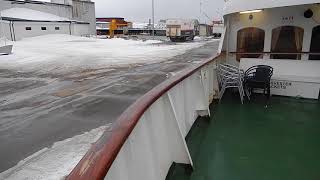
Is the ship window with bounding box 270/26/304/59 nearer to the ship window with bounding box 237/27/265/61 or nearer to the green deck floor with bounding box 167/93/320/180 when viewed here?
the ship window with bounding box 237/27/265/61

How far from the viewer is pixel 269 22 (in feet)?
33.4

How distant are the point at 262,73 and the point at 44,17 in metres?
34.4

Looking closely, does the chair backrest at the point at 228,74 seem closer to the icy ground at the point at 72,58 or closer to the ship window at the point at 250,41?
the ship window at the point at 250,41

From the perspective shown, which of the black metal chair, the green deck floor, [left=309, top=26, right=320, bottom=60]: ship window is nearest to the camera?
the green deck floor

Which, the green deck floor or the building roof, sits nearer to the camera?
the green deck floor

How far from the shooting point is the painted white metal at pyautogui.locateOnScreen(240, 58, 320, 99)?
9164mm

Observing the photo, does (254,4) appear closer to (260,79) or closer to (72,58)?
(260,79)

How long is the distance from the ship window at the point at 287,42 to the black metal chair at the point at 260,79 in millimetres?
1240

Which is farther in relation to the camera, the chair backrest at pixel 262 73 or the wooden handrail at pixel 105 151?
the chair backrest at pixel 262 73

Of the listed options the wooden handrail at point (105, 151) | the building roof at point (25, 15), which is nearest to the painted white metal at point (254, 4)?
the wooden handrail at point (105, 151)

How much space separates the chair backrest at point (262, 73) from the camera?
8883 mm

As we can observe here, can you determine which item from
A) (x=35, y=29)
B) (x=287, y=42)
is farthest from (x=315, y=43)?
(x=35, y=29)

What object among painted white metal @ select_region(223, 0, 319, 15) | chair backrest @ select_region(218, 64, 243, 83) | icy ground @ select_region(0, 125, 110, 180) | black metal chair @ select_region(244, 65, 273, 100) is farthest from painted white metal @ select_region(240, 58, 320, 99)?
icy ground @ select_region(0, 125, 110, 180)

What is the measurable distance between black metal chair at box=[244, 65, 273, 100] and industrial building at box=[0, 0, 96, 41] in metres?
27.4
